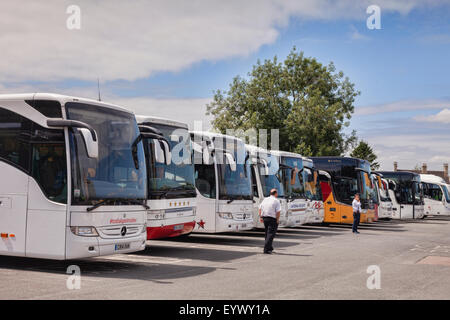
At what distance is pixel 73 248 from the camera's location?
33.4 feet

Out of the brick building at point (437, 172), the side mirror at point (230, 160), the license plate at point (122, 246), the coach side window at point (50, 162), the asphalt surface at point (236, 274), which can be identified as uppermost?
the brick building at point (437, 172)

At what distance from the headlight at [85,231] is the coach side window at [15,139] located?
1.45 m

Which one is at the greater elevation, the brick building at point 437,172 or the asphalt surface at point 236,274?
the brick building at point 437,172

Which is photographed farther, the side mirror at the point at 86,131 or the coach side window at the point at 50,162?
the coach side window at the point at 50,162

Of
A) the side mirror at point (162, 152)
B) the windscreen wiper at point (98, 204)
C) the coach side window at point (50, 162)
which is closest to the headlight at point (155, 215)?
the side mirror at point (162, 152)

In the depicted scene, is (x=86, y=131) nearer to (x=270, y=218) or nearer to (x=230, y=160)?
(x=270, y=218)

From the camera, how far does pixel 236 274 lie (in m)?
11.0

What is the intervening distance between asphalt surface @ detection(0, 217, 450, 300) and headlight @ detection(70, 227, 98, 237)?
2.45ft

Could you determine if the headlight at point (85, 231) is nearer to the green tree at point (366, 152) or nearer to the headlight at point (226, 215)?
the headlight at point (226, 215)

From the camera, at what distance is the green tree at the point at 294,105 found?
52.7m

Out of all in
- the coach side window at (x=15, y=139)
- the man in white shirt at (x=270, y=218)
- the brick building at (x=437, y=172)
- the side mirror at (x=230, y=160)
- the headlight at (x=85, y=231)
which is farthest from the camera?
the brick building at (x=437, y=172)

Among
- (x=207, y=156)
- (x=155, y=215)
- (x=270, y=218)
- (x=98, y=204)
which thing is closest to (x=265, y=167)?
(x=207, y=156)

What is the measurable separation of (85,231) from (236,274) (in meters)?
2.92
